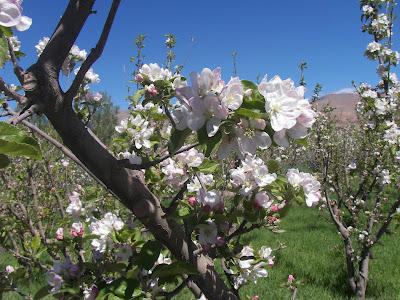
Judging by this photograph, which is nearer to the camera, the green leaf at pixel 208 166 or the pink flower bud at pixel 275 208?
the pink flower bud at pixel 275 208

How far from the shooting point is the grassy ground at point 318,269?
4.86 metres

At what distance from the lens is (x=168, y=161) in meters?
1.78

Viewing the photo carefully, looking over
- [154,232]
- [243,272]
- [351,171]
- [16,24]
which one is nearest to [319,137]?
[351,171]

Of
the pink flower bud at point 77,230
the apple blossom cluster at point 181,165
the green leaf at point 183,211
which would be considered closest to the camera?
the green leaf at point 183,211

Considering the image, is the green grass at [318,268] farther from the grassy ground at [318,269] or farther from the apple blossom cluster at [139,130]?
the apple blossom cluster at [139,130]

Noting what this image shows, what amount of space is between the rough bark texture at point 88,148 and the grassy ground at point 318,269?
8.43ft

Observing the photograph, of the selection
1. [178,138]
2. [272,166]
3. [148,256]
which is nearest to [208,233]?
[148,256]

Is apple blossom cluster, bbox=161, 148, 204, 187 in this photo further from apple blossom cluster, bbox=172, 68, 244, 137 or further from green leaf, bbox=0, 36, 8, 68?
green leaf, bbox=0, 36, 8, 68

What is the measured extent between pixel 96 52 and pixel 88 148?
244mm

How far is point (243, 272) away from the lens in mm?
1753

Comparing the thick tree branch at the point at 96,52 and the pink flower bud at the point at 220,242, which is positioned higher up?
the thick tree branch at the point at 96,52

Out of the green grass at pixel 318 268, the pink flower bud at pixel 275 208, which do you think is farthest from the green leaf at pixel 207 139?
the green grass at pixel 318 268

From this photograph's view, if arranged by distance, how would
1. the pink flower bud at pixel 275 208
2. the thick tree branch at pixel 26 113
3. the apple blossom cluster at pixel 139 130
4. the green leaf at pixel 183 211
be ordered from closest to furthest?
the thick tree branch at pixel 26 113, the green leaf at pixel 183 211, the pink flower bud at pixel 275 208, the apple blossom cluster at pixel 139 130

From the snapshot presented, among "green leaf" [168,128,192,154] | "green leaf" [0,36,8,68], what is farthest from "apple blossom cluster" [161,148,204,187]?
"green leaf" [0,36,8,68]
